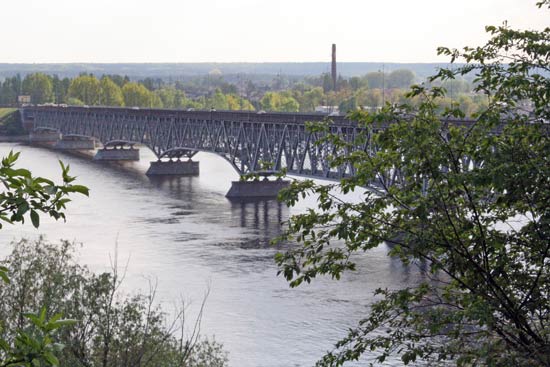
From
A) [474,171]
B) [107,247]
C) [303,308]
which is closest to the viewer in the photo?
[474,171]

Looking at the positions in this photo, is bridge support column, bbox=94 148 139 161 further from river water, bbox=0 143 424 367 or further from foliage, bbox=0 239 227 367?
foliage, bbox=0 239 227 367

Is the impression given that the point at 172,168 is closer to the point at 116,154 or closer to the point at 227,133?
the point at 227,133

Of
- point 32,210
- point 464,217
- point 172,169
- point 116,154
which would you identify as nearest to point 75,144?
point 116,154

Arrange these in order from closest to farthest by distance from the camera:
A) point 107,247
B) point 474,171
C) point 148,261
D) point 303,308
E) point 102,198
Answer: point 474,171 < point 303,308 < point 148,261 < point 107,247 < point 102,198

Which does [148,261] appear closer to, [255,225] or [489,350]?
[255,225]

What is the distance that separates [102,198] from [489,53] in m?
80.1

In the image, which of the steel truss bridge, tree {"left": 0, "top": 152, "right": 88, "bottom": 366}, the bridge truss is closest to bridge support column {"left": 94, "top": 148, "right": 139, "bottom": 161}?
the steel truss bridge

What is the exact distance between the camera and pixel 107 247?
6481cm

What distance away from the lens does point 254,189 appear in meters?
94.1

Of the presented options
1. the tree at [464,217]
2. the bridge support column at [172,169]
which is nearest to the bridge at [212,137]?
the bridge support column at [172,169]

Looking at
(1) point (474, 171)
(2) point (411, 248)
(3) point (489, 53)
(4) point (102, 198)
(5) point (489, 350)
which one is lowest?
(4) point (102, 198)

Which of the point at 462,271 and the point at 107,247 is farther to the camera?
the point at 107,247

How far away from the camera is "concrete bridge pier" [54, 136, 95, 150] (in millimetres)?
167375

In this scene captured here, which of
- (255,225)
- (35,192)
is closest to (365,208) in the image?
(35,192)
